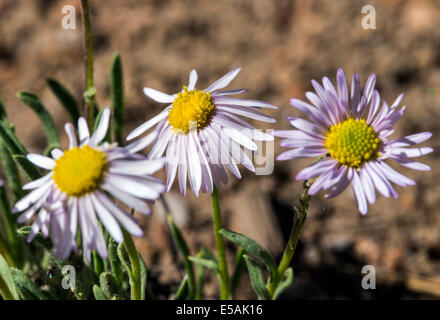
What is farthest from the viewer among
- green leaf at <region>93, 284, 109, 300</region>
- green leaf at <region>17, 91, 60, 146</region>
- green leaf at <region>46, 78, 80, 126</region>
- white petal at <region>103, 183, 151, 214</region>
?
green leaf at <region>46, 78, 80, 126</region>

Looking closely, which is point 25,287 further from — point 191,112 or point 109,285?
point 191,112

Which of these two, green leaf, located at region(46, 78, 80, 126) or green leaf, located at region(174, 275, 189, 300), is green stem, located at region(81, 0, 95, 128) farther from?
green leaf, located at region(174, 275, 189, 300)

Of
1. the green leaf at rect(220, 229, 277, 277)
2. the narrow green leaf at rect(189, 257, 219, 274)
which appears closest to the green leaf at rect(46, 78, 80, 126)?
the narrow green leaf at rect(189, 257, 219, 274)

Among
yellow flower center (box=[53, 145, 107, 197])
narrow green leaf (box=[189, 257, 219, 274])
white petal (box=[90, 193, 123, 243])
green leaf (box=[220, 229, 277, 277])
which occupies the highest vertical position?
yellow flower center (box=[53, 145, 107, 197])

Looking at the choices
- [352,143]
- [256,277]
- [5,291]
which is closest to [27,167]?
[5,291]
